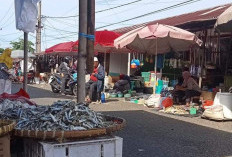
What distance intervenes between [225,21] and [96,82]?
249 inches

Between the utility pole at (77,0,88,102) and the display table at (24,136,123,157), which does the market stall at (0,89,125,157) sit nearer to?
the display table at (24,136,123,157)

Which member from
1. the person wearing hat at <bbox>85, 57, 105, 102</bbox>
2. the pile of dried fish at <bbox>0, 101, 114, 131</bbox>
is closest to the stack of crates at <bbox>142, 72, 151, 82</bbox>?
the person wearing hat at <bbox>85, 57, 105, 102</bbox>

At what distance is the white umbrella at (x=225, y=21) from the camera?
8.06 metres

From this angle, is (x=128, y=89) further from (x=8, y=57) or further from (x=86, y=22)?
(x=86, y=22)

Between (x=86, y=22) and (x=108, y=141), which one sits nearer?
(x=108, y=141)

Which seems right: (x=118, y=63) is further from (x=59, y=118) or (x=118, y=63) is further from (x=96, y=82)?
(x=59, y=118)

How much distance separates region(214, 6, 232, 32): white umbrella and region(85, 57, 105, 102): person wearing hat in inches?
204

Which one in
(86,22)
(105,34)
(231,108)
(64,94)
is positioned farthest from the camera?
(64,94)

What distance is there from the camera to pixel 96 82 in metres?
13.1

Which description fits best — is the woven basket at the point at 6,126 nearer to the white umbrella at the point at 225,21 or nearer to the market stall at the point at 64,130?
the market stall at the point at 64,130

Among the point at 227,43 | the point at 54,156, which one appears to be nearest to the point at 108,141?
the point at 54,156

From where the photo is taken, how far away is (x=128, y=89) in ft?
50.4

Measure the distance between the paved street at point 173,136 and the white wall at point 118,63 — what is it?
11.4 m

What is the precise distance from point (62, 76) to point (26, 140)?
12.6 metres
